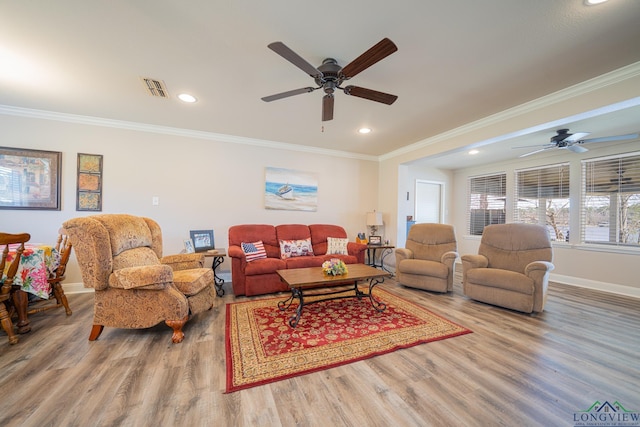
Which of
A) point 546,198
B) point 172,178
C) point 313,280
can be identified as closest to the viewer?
point 313,280

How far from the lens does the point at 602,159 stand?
3963 mm

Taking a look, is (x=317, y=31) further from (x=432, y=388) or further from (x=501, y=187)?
(x=501, y=187)

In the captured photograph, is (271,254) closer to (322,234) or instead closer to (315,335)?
(322,234)

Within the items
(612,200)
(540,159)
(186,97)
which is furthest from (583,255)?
(186,97)

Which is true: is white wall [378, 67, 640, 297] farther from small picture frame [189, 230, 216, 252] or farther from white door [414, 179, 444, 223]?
small picture frame [189, 230, 216, 252]

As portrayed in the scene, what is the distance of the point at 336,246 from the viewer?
4148 millimetres

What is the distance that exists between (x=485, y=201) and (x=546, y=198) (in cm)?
110

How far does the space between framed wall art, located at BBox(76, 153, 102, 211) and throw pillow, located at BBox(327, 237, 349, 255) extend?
3.41m

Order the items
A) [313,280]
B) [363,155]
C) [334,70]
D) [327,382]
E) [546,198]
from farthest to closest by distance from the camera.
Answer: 1. [363,155]
2. [546,198]
3. [313,280]
4. [334,70]
5. [327,382]

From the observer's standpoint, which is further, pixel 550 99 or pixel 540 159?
pixel 540 159

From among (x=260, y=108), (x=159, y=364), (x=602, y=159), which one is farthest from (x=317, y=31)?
(x=602, y=159)

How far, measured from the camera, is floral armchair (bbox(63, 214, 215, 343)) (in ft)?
6.44

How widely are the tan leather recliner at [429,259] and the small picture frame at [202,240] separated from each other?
9.69 ft

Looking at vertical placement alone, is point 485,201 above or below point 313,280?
above
